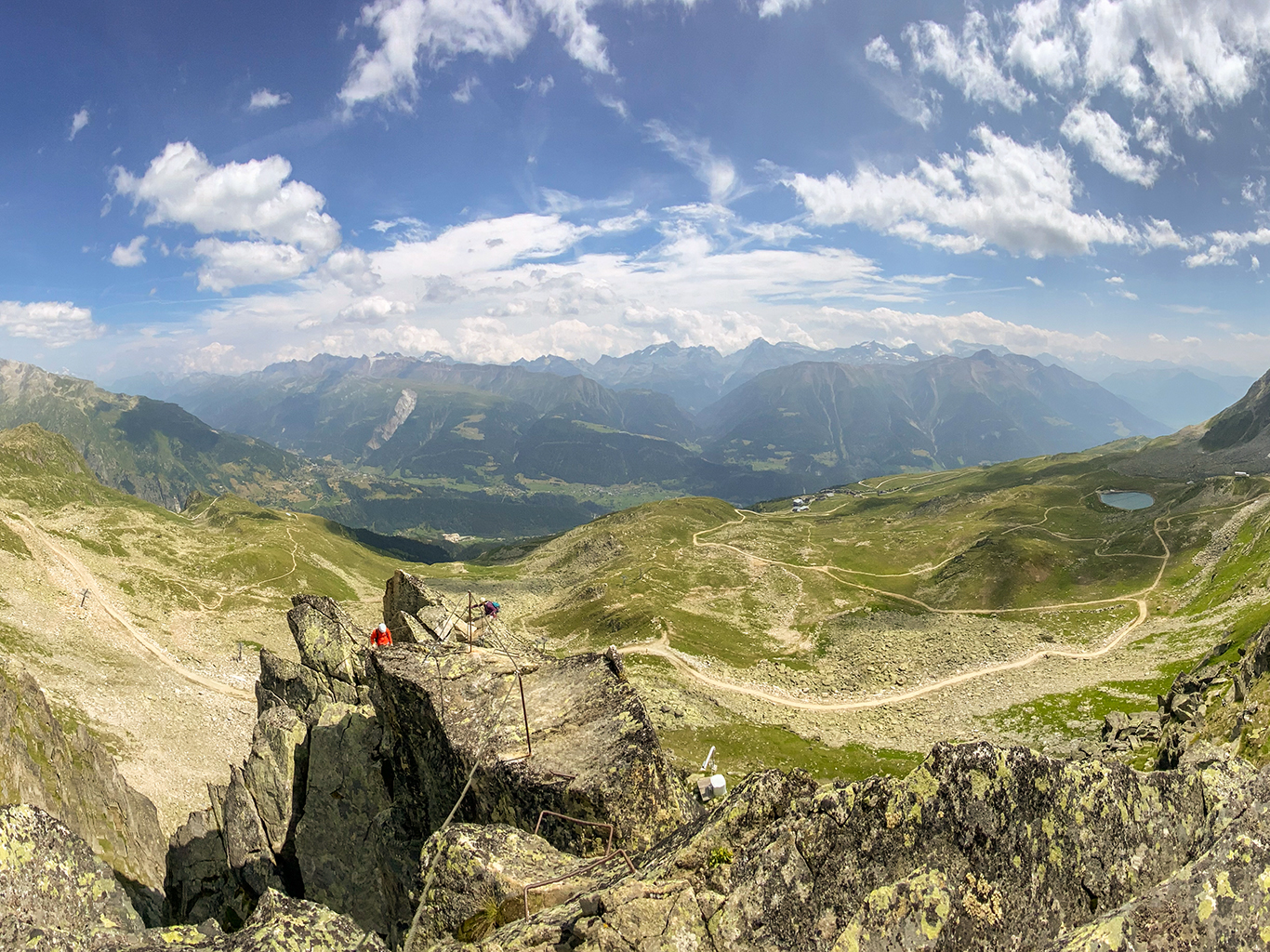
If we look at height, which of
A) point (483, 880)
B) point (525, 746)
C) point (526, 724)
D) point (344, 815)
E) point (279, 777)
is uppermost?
point (526, 724)

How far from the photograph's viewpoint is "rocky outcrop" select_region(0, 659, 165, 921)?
94.8ft

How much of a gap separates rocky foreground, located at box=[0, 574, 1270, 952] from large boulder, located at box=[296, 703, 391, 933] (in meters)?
1.63

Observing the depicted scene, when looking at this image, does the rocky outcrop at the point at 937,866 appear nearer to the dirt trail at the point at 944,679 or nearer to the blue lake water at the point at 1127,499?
the dirt trail at the point at 944,679

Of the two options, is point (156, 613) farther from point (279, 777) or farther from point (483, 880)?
point (483, 880)

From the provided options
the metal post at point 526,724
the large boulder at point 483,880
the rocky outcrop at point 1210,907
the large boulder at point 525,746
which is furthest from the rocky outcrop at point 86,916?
the rocky outcrop at point 1210,907

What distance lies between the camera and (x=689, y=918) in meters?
10.8

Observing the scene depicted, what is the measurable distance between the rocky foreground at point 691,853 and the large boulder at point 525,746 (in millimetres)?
74

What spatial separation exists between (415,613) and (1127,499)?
649ft

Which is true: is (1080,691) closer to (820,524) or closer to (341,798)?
(341,798)

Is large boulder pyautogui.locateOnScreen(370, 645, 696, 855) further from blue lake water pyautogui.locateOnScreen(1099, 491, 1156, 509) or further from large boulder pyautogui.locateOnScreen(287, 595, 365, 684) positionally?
blue lake water pyautogui.locateOnScreen(1099, 491, 1156, 509)

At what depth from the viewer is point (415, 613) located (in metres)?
32.2

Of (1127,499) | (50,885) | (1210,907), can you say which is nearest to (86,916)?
(50,885)

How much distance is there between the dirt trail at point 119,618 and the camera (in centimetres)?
7731

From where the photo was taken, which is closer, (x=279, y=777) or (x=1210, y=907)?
(x=1210, y=907)
